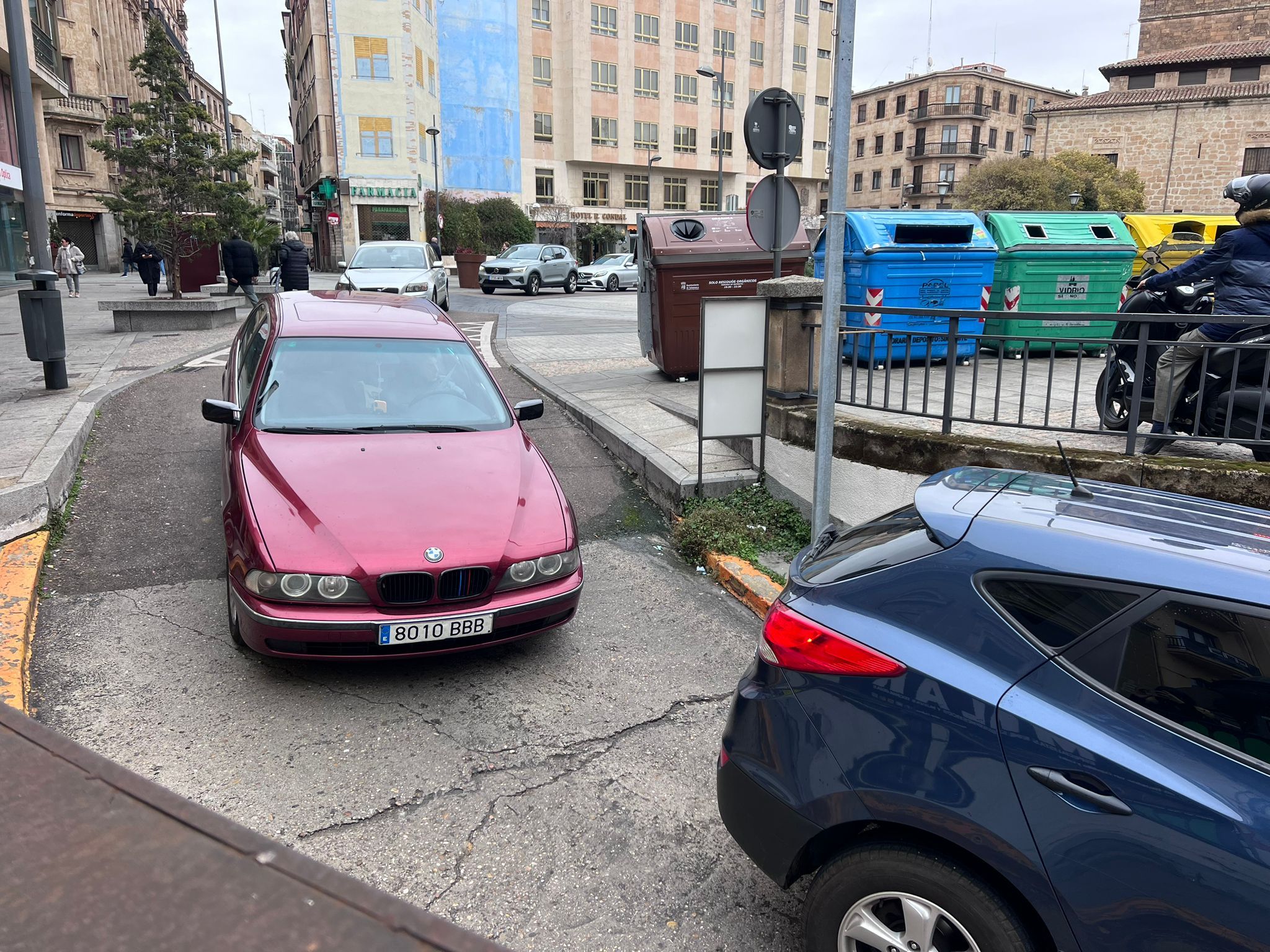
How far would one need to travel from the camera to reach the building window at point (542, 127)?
59.7 meters

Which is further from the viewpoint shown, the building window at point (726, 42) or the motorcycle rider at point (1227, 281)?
the building window at point (726, 42)

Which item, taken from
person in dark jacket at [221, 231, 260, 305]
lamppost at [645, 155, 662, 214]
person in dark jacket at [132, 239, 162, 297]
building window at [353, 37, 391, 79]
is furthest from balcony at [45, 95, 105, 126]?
person in dark jacket at [221, 231, 260, 305]

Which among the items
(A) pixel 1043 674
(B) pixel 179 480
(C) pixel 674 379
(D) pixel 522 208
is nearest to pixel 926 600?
(A) pixel 1043 674

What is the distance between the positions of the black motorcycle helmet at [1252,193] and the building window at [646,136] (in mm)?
60712

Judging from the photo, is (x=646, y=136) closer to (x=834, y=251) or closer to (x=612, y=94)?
(x=612, y=94)

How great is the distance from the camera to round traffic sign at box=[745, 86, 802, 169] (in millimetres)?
6691

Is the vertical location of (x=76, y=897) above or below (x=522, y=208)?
below

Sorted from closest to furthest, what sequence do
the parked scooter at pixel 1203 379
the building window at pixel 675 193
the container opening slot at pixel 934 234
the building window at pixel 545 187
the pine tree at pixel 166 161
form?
the parked scooter at pixel 1203 379 < the container opening slot at pixel 934 234 < the pine tree at pixel 166 161 < the building window at pixel 545 187 < the building window at pixel 675 193

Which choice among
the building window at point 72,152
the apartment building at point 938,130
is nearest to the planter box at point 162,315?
the building window at point 72,152

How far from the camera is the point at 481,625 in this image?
4027 millimetres

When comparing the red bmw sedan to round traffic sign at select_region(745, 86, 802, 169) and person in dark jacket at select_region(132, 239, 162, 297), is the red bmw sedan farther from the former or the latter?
person in dark jacket at select_region(132, 239, 162, 297)

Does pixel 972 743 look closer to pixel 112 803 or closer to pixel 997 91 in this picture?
pixel 112 803

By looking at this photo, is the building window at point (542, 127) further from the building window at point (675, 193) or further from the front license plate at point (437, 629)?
the front license plate at point (437, 629)

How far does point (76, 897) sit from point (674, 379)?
9.99 meters
